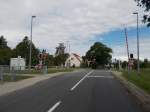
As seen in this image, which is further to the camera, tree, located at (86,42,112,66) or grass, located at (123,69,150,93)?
tree, located at (86,42,112,66)

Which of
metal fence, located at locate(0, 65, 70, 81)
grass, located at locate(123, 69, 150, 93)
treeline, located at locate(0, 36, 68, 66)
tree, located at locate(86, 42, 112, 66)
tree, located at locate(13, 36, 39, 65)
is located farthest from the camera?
tree, located at locate(86, 42, 112, 66)

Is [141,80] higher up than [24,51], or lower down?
lower down

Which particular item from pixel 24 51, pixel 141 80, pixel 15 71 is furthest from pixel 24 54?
pixel 141 80

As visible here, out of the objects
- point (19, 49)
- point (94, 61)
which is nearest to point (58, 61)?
point (19, 49)

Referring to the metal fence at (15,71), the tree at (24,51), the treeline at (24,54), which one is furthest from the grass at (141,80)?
the tree at (24,51)

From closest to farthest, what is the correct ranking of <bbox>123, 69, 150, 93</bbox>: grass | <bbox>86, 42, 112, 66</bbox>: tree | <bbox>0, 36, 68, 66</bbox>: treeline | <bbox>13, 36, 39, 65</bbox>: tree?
<bbox>123, 69, 150, 93</bbox>: grass, <bbox>0, 36, 68, 66</bbox>: treeline, <bbox>13, 36, 39, 65</bbox>: tree, <bbox>86, 42, 112, 66</bbox>: tree

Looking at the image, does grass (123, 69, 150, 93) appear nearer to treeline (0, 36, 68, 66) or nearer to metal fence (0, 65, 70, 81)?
metal fence (0, 65, 70, 81)

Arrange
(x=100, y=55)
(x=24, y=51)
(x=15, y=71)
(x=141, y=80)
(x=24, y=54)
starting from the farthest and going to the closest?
(x=100, y=55)
(x=24, y=51)
(x=24, y=54)
(x=15, y=71)
(x=141, y=80)

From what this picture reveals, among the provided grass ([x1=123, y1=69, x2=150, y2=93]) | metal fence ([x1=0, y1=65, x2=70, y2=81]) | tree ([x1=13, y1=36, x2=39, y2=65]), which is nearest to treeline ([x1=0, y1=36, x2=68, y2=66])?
tree ([x1=13, y1=36, x2=39, y2=65])

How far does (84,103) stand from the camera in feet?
61.7

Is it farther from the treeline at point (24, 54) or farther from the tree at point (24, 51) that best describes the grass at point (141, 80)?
the tree at point (24, 51)

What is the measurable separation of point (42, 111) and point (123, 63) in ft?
453

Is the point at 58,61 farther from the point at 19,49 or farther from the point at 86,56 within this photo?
the point at 86,56

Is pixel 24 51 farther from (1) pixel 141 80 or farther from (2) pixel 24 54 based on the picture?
(1) pixel 141 80
